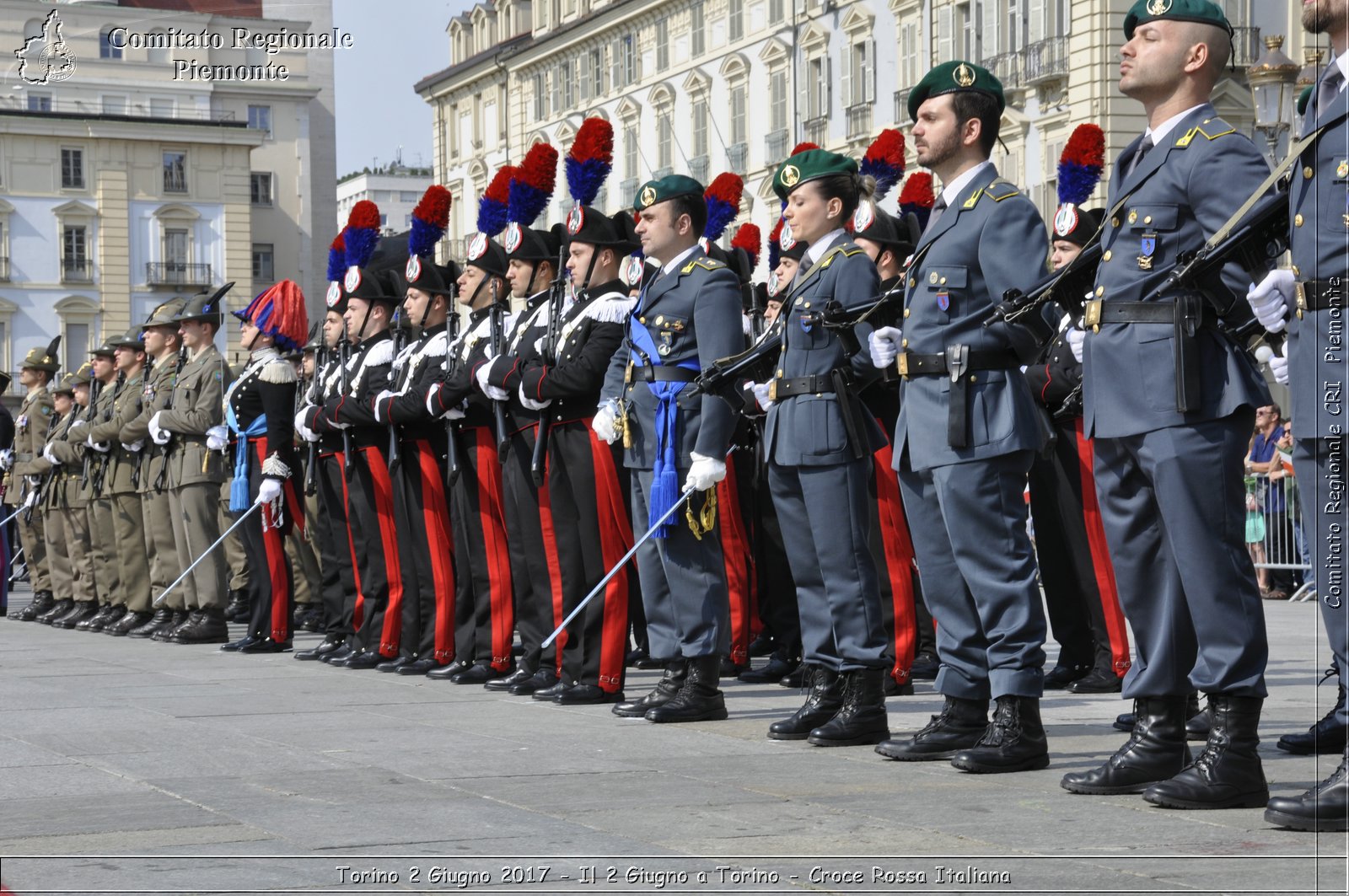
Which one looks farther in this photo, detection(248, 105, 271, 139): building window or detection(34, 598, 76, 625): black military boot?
detection(248, 105, 271, 139): building window

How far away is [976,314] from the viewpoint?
6.54 m

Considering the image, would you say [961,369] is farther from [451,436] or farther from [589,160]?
[451,436]

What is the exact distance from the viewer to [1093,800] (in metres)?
5.73

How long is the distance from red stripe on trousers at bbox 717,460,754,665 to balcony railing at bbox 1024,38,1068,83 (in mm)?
23126

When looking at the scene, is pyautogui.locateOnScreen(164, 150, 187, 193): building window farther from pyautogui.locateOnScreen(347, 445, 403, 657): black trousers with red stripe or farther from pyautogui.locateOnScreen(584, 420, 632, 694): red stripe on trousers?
pyautogui.locateOnScreen(584, 420, 632, 694): red stripe on trousers

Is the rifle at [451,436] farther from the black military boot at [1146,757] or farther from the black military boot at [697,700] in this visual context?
the black military boot at [1146,757]

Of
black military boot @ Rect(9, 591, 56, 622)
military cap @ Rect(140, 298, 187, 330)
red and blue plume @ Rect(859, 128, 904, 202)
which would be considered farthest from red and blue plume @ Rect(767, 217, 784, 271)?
black military boot @ Rect(9, 591, 56, 622)

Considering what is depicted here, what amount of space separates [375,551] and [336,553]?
1.07 metres

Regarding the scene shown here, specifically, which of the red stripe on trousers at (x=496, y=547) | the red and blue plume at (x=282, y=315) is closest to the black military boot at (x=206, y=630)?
the red and blue plume at (x=282, y=315)

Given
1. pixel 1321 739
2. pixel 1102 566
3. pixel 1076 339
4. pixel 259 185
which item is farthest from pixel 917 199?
pixel 259 185

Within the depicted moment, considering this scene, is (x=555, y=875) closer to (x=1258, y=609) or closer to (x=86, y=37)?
(x=1258, y=609)

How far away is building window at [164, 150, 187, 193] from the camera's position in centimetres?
6419

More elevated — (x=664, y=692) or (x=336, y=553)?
(x=336, y=553)

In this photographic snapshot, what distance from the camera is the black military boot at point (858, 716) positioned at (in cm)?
711
